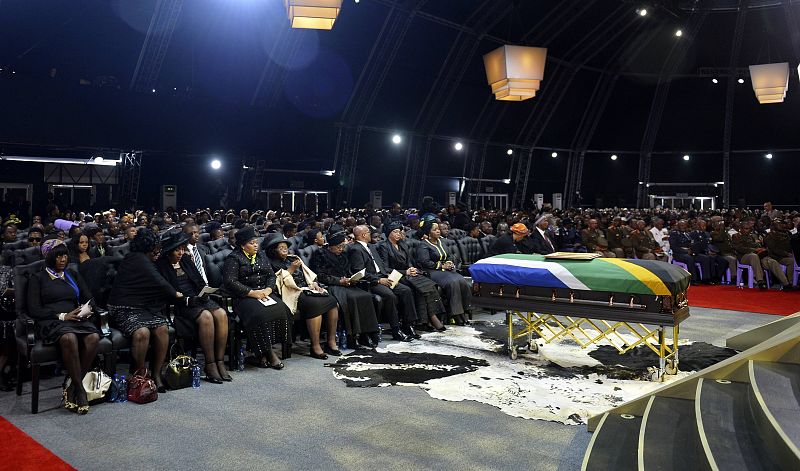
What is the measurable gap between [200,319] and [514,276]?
2.87 meters

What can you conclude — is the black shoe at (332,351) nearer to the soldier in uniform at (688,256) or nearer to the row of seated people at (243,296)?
the row of seated people at (243,296)

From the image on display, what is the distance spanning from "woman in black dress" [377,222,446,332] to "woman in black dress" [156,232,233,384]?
2355mm

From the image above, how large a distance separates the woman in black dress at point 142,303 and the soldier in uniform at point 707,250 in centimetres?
996

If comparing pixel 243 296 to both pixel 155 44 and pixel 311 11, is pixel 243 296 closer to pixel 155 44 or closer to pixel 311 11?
pixel 311 11

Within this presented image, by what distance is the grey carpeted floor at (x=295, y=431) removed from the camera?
3824 mm

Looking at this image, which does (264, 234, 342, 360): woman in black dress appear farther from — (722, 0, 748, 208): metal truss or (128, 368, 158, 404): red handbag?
(722, 0, 748, 208): metal truss

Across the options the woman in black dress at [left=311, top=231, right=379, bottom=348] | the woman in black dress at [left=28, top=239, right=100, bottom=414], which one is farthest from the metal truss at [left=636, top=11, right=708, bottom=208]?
the woman in black dress at [left=28, top=239, right=100, bottom=414]

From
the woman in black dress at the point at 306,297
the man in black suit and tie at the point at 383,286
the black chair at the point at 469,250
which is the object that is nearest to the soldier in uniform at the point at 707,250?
the black chair at the point at 469,250

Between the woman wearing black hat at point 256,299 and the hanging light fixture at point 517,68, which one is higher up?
the hanging light fixture at point 517,68

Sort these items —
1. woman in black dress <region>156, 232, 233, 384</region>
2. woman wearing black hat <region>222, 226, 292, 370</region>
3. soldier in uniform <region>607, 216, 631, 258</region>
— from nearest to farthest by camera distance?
woman in black dress <region>156, 232, 233, 384</region> → woman wearing black hat <region>222, 226, 292, 370</region> → soldier in uniform <region>607, 216, 631, 258</region>

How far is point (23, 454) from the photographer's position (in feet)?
12.9

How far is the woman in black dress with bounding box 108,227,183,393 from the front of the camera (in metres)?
5.18

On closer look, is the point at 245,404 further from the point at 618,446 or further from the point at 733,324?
the point at 733,324

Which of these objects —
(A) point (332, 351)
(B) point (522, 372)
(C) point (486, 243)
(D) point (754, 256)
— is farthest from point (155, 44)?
(D) point (754, 256)
